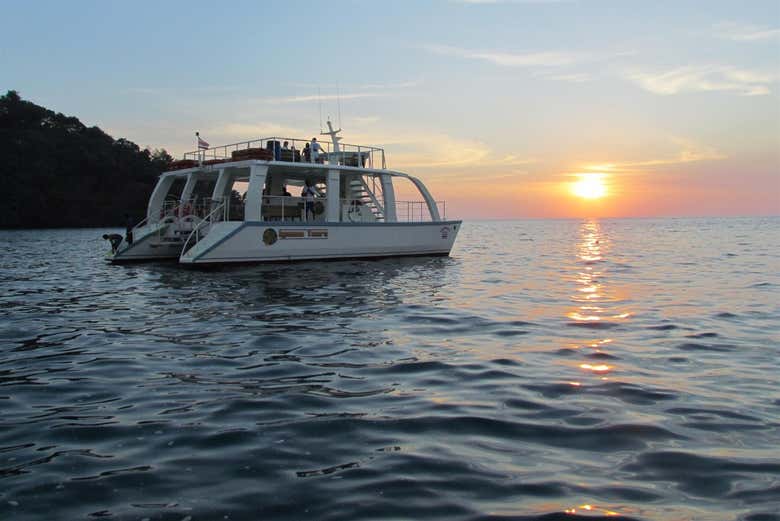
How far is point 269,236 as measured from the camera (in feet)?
68.8

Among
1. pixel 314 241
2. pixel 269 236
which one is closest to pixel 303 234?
A: pixel 314 241

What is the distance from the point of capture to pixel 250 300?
41.6 ft

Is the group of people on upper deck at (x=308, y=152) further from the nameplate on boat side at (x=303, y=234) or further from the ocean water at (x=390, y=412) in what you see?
the ocean water at (x=390, y=412)

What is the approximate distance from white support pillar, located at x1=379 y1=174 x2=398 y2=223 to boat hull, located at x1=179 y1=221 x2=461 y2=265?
1056mm

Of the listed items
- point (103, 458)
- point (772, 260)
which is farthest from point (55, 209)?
point (103, 458)

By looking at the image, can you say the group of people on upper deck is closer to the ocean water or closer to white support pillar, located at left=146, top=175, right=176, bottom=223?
white support pillar, located at left=146, top=175, right=176, bottom=223

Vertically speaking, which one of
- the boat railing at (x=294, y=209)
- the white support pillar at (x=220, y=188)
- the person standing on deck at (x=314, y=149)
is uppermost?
the person standing on deck at (x=314, y=149)

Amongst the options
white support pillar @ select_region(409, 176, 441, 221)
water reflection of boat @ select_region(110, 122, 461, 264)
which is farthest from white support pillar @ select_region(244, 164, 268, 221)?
white support pillar @ select_region(409, 176, 441, 221)

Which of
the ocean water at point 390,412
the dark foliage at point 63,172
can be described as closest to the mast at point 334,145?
the ocean water at point 390,412

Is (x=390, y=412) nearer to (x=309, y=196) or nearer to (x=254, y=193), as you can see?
(x=254, y=193)

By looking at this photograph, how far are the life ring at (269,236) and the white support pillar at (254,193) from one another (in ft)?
2.03

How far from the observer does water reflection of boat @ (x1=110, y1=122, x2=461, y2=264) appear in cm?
2069

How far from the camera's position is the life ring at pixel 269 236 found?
20.9 meters

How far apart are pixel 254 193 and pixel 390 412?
652 inches
